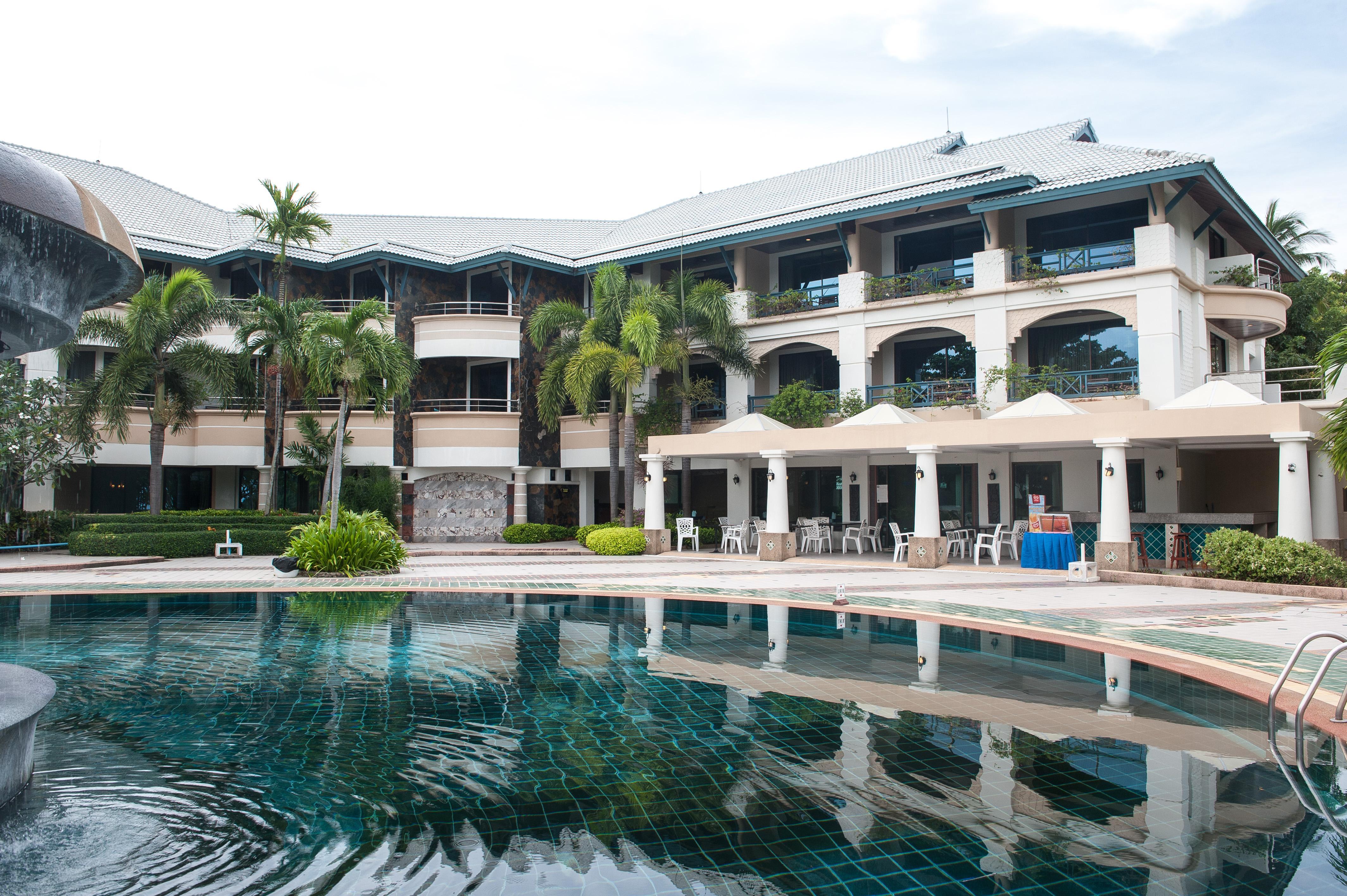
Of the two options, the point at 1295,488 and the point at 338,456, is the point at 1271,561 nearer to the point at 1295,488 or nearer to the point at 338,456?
the point at 1295,488

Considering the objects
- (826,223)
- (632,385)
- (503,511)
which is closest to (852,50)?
(826,223)

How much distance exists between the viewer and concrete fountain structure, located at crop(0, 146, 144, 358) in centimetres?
421

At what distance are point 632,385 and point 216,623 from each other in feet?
47.9

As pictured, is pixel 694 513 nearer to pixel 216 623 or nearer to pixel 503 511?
pixel 503 511

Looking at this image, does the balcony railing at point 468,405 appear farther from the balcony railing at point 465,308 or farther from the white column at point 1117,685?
the white column at point 1117,685

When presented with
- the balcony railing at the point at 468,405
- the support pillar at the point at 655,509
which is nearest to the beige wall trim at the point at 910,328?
the support pillar at the point at 655,509

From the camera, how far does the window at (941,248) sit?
24750 mm

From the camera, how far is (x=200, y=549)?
2283 centimetres

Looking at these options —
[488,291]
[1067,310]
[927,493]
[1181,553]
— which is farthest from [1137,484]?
[488,291]

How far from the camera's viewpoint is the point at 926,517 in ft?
66.1

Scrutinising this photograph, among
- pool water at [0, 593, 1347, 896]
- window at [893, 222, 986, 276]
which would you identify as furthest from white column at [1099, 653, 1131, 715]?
window at [893, 222, 986, 276]

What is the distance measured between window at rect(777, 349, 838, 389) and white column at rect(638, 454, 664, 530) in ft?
17.1

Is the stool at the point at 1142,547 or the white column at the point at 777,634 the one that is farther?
the stool at the point at 1142,547

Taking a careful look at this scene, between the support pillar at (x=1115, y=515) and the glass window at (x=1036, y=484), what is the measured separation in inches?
191
